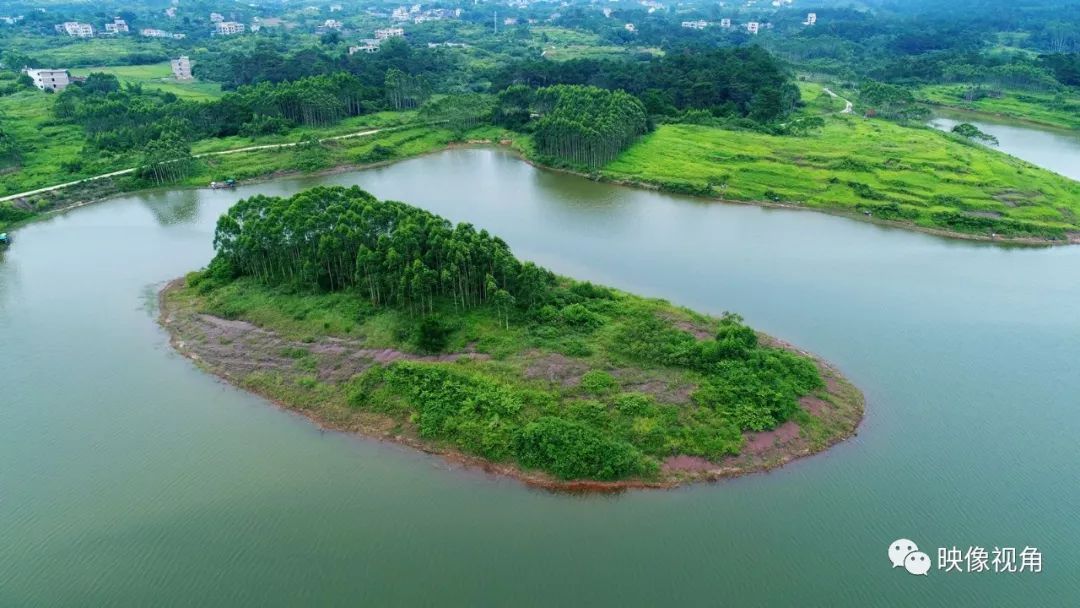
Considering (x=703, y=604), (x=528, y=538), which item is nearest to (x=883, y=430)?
(x=703, y=604)

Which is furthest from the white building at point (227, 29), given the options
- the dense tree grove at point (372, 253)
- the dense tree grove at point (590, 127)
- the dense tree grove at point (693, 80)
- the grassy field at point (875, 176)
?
the dense tree grove at point (372, 253)

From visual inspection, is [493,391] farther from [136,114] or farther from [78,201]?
[136,114]

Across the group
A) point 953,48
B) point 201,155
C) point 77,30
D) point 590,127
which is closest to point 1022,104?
point 953,48

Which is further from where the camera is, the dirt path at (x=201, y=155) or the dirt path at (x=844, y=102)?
the dirt path at (x=844, y=102)

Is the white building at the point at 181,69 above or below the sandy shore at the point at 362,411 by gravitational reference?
above

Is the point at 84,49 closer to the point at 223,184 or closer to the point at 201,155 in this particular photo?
the point at 201,155

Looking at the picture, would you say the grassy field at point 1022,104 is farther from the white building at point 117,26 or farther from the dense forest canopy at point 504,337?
the white building at point 117,26
